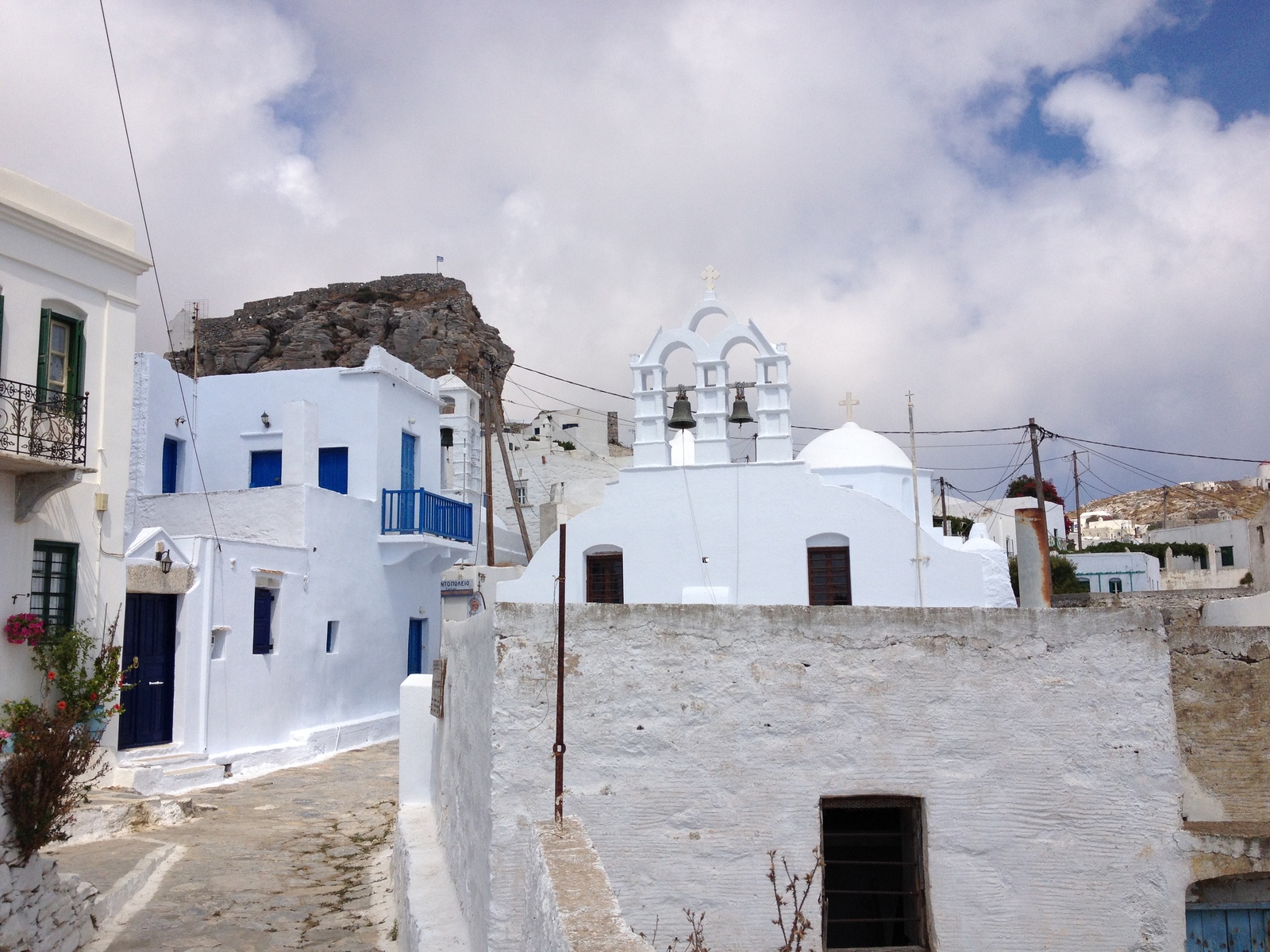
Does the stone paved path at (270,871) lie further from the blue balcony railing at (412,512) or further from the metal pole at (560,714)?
the blue balcony railing at (412,512)

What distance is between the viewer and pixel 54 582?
38.2ft

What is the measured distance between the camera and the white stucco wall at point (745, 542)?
460 inches

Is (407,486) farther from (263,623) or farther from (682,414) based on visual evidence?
(682,414)

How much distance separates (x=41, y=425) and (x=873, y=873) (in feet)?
31.4

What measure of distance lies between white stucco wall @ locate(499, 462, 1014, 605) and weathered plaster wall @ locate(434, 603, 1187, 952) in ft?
Result: 16.5

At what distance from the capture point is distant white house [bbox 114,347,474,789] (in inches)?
541

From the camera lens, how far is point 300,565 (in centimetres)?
1664

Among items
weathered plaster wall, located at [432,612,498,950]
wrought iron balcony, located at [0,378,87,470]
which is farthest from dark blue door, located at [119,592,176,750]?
weathered plaster wall, located at [432,612,498,950]

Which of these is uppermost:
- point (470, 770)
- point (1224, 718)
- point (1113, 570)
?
point (1113, 570)

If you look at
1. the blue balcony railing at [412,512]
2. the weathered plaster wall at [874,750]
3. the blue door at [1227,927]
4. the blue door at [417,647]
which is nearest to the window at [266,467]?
the blue balcony railing at [412,512]

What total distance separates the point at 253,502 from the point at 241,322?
3247cm

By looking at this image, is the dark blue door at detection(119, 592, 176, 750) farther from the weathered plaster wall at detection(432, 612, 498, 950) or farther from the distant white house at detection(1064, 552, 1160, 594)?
the distant white house at detection(1064, 552, 1160, 594)

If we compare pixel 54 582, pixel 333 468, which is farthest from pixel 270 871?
pixel 333 468

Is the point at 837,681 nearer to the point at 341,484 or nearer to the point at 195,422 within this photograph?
the point at 341,484
